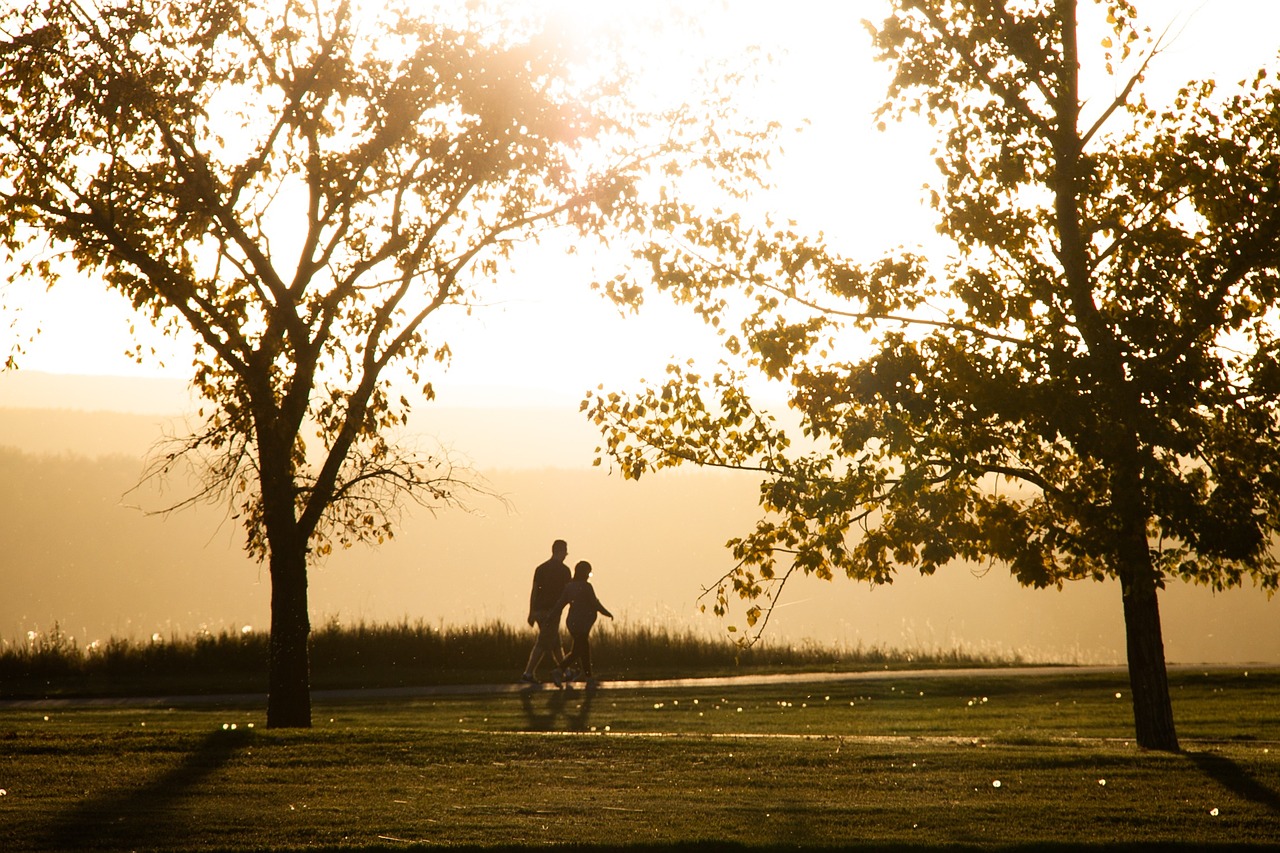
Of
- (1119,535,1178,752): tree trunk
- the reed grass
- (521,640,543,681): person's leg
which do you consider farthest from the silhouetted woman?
(1119,535,1178,752): tree trunk

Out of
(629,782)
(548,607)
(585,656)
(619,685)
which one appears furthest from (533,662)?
(629,782)

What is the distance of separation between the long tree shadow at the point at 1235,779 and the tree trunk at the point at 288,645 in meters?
8.61

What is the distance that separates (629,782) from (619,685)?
32.4ft

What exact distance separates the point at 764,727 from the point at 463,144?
719cm

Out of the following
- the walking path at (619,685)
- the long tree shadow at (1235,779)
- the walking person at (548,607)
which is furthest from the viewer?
the walking person at (548,607)

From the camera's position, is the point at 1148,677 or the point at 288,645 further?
the point at 288,645

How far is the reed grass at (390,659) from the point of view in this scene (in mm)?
22156

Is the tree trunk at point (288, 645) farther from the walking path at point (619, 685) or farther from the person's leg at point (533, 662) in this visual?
the person's leg at point (533, 662)

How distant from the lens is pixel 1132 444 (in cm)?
1137

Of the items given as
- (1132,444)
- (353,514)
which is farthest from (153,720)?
(1132,444)

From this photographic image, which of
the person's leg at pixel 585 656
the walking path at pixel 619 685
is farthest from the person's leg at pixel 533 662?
the person's leg at pixel 585 656

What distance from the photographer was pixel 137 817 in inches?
350

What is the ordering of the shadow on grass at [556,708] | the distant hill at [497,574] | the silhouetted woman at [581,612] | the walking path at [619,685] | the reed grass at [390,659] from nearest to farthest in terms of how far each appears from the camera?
the shadow on grass at [556,708], the walking path at [619,685], the silhouetted woman at [581,612], the reed grass at [390,659], the distant hill at [497,574]

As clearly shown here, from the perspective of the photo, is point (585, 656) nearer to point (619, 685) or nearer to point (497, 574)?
point (619, 685)
